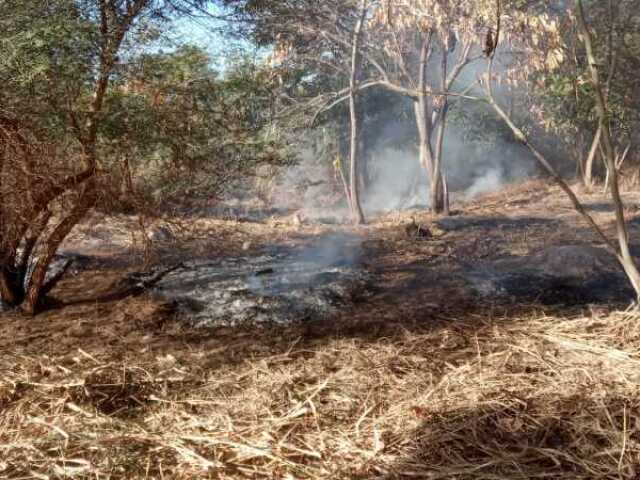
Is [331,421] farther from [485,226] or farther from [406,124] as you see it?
[406,124]

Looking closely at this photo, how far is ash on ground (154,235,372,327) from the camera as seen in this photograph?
17.6ft

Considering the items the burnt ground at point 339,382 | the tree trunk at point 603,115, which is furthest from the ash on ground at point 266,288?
the tree trunk at point 603,115

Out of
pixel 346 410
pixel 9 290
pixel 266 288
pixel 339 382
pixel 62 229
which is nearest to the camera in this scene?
pixel 346 410

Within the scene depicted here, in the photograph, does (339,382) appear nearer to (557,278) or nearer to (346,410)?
(346,410)

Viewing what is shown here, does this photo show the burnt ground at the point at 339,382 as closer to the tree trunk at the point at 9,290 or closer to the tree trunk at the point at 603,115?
the tree trunk at the point at 9,290

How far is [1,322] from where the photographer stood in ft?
16.7

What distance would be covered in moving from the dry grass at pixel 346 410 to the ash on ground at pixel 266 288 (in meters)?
1.18

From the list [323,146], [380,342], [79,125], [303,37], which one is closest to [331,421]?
[380,342]

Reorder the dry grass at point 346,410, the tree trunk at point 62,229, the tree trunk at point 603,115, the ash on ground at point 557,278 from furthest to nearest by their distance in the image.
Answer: the ash on ground at point 557,278 < the tree trunk at point 62,229 < the tree trunk at point 603,115 < the dry grass at point 346,410

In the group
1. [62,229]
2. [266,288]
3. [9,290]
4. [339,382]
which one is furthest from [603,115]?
[9,290]

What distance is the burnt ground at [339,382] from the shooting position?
2523 millimetres

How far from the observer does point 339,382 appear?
11.2 feet

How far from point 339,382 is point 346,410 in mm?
375

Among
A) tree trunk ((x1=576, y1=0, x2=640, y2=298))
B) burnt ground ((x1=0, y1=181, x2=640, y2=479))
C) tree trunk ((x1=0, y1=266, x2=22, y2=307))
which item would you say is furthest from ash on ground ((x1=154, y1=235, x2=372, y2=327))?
Answer: tree trunk ((x1=576, y1=0, x2=640, y2=298))
